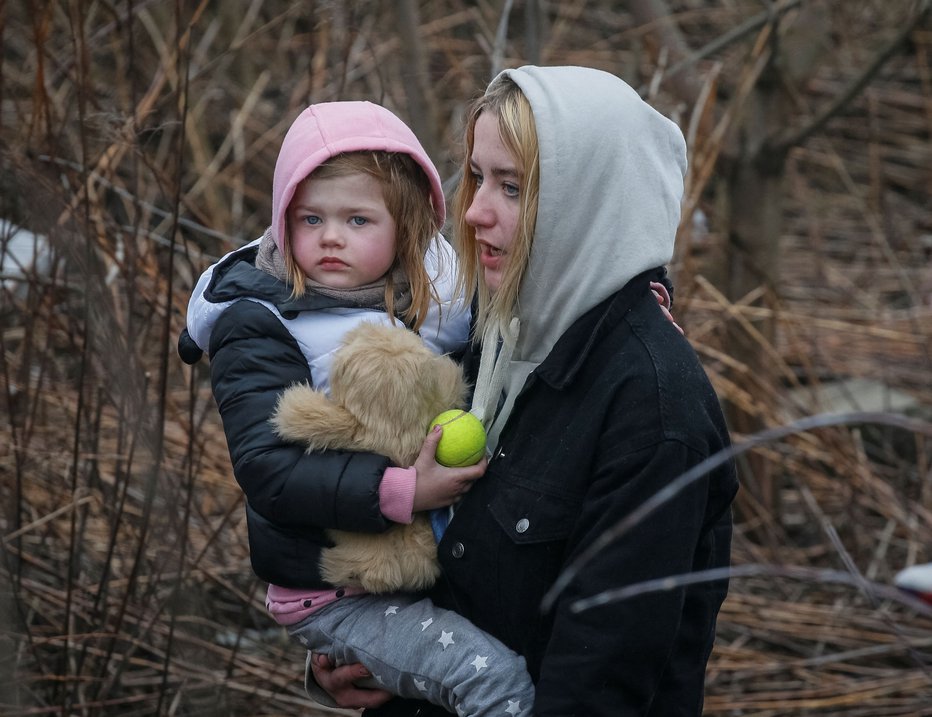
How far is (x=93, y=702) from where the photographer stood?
277 centimetres

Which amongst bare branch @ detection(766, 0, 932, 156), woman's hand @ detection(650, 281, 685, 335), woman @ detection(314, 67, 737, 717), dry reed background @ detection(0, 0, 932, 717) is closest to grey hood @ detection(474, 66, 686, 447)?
woman @ detection(314, 67, 737, 717)

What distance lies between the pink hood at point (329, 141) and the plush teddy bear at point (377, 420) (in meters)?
0.28

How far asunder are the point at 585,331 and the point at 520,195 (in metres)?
0.23

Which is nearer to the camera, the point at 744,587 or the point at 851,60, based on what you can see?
the point at 744,587

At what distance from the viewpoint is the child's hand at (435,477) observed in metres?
1.74

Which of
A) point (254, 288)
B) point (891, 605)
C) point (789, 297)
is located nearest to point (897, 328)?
point (789, 297)

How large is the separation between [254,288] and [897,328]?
15.3 feet

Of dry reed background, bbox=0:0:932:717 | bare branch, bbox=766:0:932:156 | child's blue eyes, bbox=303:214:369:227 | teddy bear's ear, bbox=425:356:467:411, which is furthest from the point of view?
bare branch, bbox=766:0:932:156

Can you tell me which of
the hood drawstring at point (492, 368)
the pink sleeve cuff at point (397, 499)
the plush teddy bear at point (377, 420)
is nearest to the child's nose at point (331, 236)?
the plush teddy bear at point (377, 420)

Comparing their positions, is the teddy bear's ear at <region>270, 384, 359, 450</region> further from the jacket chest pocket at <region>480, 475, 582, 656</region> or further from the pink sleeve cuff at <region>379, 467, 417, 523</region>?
the jacket chest pocket at <region>480, 475, 582, 656</region>

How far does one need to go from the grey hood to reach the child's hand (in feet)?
0.86

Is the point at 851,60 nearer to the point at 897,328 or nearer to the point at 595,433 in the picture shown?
the point at 897,328

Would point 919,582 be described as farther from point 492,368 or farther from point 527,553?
point 492,368

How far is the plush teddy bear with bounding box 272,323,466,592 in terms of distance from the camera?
176cm
